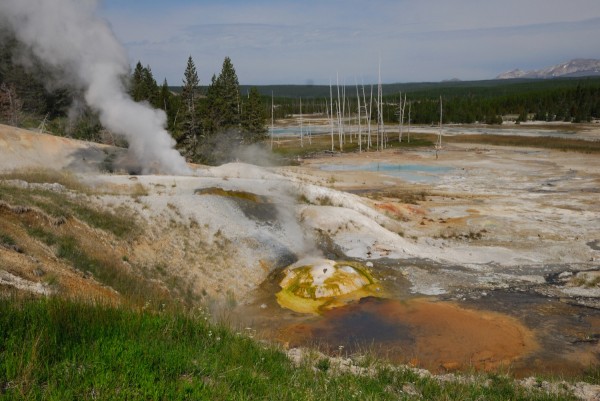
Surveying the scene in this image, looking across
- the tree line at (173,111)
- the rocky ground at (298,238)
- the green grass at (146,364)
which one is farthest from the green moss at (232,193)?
the green grass at (146,364)

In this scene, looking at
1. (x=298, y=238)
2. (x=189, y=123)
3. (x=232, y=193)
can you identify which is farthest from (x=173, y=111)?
(x=298, y=238)

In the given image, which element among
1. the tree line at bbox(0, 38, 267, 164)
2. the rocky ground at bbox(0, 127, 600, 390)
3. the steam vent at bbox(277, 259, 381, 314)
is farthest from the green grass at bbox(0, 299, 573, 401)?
the tree line at bbox(0, 38, 267, 164)

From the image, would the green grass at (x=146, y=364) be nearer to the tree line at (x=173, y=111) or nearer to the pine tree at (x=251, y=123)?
the tree line at (x=173, y=111)

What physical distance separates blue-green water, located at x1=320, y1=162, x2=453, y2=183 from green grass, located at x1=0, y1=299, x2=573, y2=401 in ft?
118

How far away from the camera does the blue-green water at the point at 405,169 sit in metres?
42.2

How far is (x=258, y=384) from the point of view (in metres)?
4.68

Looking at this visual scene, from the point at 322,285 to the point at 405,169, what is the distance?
34614 millimetres

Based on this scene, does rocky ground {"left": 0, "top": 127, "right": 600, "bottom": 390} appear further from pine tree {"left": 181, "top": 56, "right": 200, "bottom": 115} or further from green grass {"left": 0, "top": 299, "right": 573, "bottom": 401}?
pine tree {"left": 181, "top": 56, "right": 200, "bottom": 115}

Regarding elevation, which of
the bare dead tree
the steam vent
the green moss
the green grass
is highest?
the bare dead tree

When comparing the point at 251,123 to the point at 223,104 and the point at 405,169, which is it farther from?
the point at 405,169

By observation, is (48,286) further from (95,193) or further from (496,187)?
(496,187)

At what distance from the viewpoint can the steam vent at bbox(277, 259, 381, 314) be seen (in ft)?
47.9

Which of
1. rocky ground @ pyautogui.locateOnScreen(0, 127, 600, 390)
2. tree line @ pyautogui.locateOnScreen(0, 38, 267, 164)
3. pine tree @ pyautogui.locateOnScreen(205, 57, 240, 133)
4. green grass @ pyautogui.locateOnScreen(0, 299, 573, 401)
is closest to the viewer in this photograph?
green grass @ pyautogui.locateOnScreen(0, 299, 573, 401)

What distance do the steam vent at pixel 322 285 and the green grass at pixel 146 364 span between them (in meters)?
8.12
